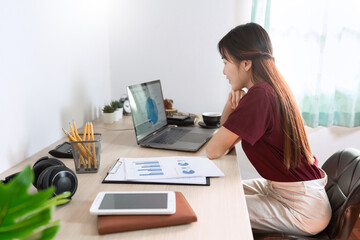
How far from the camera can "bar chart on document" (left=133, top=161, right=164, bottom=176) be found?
1014 millimetres

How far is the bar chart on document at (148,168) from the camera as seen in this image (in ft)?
3.33

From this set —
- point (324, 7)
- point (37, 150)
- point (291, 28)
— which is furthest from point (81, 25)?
point (324, 7)

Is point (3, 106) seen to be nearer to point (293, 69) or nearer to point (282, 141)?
point (282, 141)

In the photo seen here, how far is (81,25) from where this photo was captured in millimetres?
1617

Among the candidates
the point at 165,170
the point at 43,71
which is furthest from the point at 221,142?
the point at 43,71

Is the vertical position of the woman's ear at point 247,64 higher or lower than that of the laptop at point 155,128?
higher

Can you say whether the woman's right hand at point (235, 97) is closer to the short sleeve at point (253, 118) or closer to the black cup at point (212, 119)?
the black cup at point (212, 119)

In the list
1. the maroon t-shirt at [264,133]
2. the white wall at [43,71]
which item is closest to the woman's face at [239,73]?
the maroon t-shirt at [264,133]

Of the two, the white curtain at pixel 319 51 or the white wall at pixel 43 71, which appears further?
the white curtain at pixel 319 51

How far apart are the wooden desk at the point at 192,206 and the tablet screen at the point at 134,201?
5cm

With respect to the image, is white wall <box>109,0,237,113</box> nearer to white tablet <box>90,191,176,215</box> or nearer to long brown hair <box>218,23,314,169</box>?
long brown hair <box>218,23,314,169</box>

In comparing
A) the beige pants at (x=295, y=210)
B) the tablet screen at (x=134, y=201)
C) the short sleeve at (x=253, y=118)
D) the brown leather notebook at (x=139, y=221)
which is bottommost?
the beige pants at (x=295, y=210)

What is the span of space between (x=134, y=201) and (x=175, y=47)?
154 cm

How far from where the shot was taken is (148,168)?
3.46ft
